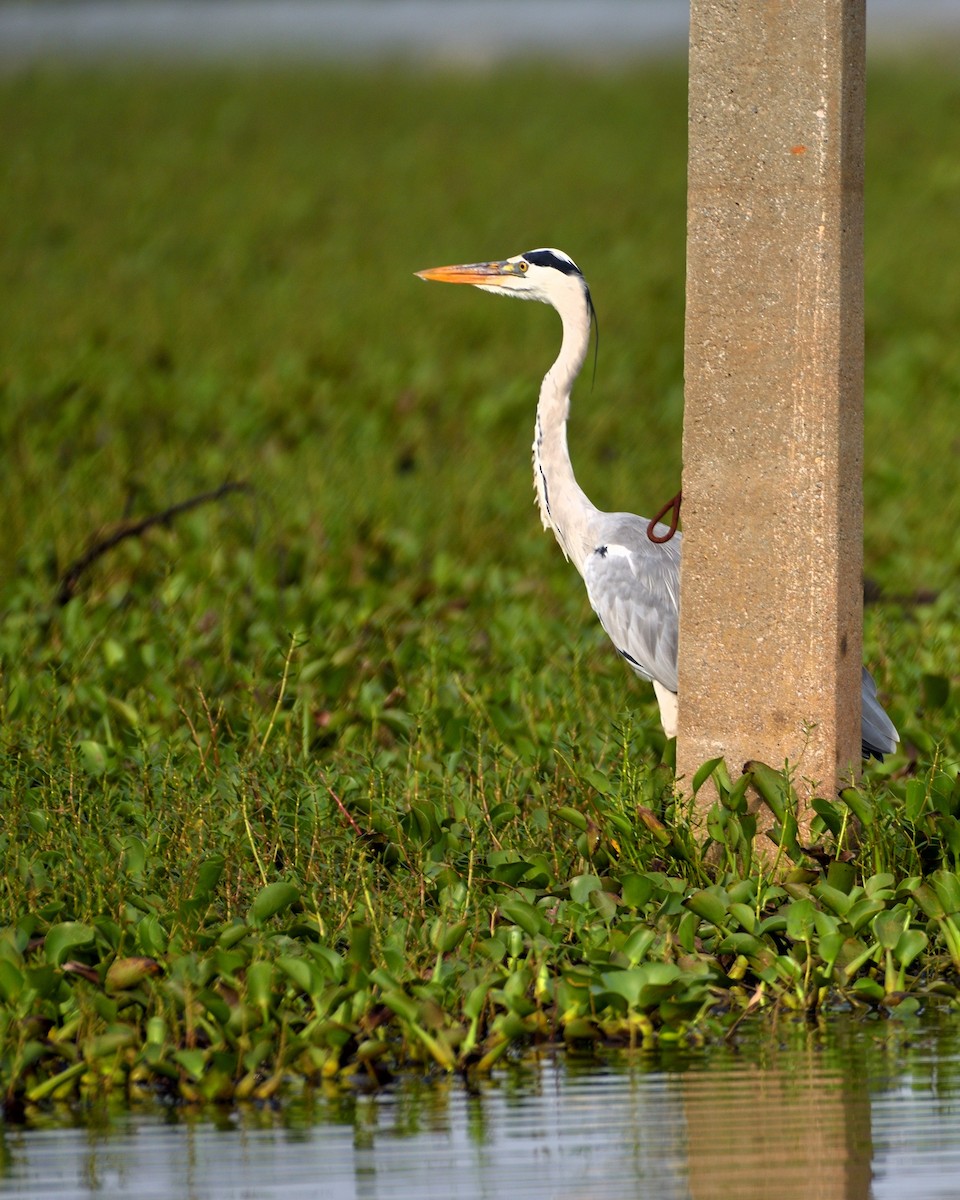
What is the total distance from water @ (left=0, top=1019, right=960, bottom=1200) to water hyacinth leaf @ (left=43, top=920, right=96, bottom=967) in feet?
1.49

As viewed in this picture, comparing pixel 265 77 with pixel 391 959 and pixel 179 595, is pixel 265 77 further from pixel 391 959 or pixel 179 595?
pixel 391 959

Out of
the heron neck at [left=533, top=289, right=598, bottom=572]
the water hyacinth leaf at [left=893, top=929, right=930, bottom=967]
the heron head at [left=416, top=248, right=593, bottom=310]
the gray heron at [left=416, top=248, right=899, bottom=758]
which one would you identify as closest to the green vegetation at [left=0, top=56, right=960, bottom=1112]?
the water hyacinth leaf at [left=893, top=929, right=930, bottom=967]

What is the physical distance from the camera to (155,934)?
4199 millimetres

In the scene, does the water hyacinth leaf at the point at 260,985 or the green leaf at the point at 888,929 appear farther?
the green leaf at the point at 888,929

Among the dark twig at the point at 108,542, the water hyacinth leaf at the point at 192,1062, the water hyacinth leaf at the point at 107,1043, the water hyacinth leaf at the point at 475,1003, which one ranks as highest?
the dark twig at the point at 108,542

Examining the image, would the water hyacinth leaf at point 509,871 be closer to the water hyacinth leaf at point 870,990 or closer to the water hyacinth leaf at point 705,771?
the water hyacinth leaf at point 705,771

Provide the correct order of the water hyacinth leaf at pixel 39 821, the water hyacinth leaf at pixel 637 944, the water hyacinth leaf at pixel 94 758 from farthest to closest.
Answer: the water hyacinth leaf at pixel 94 758
the water hyacinth leaf at pixel 39 821
the water hyacinth leaf at pixel 637 944

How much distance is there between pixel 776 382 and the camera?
4660 millimetres

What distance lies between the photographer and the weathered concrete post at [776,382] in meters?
4.62

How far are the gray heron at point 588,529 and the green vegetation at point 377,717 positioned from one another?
0.77ft

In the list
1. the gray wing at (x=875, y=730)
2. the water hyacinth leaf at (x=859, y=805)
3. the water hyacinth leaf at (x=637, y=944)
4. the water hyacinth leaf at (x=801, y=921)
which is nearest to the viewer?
the water hyacinth leaf at (x=637, y=944)

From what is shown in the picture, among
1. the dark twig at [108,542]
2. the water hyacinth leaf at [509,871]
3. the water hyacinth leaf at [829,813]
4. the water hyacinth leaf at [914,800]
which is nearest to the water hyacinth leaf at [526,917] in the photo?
the water hyacinth leaf at [509,871]

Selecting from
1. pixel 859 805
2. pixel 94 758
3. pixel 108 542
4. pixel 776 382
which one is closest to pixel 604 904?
pixel 859 805

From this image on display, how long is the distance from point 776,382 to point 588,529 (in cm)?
162
